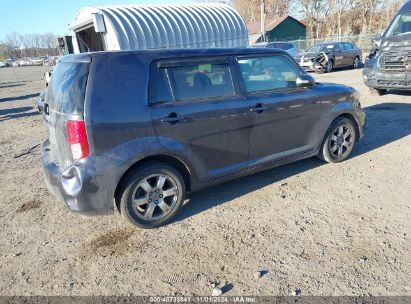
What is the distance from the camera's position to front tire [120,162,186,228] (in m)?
3.21

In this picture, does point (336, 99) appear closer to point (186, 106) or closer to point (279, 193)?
point (279, 193)

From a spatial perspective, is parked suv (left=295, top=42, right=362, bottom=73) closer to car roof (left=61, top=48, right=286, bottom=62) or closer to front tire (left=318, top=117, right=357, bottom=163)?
front tire (left=318, top=117, right=357, bottom=163)

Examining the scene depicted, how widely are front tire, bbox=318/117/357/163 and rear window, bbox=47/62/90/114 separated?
347 cm

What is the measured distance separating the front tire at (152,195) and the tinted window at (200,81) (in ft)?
2.74

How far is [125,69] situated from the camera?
3.09 meters

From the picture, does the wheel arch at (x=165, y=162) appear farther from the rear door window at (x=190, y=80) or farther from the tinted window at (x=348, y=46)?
the tinted window at (x=348, y=46)

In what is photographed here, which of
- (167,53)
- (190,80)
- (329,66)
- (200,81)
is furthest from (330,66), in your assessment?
(167,53)

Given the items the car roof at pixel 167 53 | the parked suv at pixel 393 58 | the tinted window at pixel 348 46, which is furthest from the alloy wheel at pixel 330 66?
the car roof at pixel 167 53

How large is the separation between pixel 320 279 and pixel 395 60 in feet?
24.9

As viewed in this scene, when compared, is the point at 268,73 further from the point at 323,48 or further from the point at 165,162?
the point at 323,48

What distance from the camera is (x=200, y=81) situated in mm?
3514

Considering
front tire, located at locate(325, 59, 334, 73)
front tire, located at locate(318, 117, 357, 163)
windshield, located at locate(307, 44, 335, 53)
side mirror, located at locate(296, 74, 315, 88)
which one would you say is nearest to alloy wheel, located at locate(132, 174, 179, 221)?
side mirror, located at locate(296, 74, 315, 88)

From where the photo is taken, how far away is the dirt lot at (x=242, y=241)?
2.60 metres

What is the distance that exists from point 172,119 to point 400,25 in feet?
27.7
